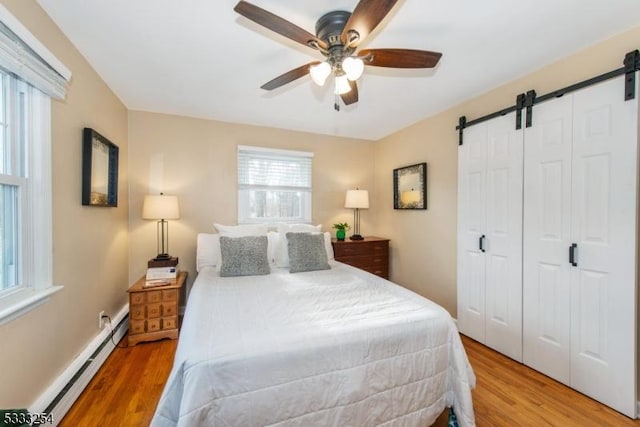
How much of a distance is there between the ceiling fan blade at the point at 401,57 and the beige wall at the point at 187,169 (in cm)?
225

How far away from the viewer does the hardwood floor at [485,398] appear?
1.63m

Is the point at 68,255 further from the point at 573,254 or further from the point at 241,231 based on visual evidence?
the point at 573,254

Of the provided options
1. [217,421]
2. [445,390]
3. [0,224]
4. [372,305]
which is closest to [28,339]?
[0,224]

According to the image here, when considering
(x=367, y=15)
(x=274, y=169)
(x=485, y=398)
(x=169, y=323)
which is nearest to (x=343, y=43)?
(x=367, y=15)

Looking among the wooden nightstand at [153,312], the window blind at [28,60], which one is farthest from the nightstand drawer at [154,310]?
the window blind at [28,60]

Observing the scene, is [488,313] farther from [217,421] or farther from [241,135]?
[241,135]

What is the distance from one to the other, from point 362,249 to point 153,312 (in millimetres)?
2409

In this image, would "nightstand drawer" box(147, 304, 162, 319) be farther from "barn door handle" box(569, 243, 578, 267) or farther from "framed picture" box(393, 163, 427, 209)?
"barn door handle" box(569, 243, 578, 267)

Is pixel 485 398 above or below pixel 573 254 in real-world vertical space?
below

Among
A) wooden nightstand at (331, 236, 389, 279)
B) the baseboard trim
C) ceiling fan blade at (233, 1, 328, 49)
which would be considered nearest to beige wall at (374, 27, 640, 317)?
wooden nightstand at (331, 236, 389, 279)

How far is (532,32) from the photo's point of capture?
172cm

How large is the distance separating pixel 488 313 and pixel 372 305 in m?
1.48

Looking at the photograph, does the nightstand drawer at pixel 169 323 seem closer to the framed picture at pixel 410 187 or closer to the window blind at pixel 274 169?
the window blind at pixel 274 169

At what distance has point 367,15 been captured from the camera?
120 cm
